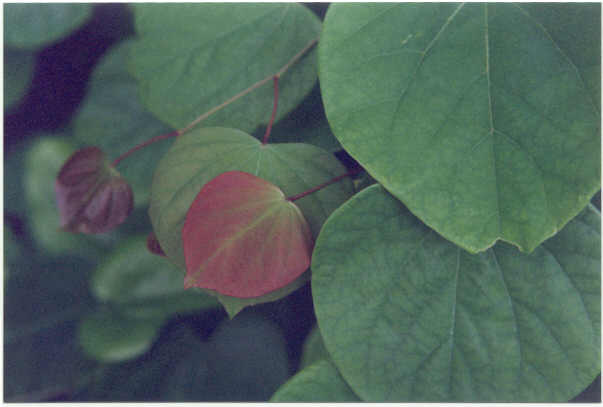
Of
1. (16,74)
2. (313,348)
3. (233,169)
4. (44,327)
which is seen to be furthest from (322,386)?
(16,74)

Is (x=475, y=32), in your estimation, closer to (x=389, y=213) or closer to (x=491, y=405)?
(x=389, y=213)

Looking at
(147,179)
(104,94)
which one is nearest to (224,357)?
(147,179)

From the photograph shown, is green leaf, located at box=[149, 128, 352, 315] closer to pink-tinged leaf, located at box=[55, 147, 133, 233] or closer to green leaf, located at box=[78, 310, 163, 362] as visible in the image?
pink-tinged leaf, located at box=[55, 147, 133, 233]

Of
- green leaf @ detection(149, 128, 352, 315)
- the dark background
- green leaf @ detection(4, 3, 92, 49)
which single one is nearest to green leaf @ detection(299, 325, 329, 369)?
the dark background

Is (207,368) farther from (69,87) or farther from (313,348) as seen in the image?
(69,87)

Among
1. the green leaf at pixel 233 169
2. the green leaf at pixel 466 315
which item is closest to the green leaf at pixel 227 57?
the green leaf at pixel 233 169

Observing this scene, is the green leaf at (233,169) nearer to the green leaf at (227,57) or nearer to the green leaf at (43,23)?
the green leaf at (227,57)
